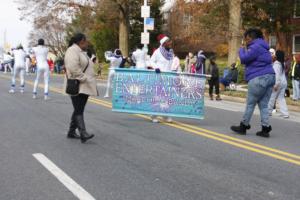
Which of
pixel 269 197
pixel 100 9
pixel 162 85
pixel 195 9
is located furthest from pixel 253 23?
pixel 269 197

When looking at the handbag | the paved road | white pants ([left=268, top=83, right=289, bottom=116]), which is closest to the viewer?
A: the paved road

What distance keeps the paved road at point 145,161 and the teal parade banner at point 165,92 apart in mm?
303

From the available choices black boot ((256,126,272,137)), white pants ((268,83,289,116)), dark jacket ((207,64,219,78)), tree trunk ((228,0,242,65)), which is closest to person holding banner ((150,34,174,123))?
black boot ((256,126,272,137))

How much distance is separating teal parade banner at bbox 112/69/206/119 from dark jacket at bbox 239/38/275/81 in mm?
1762

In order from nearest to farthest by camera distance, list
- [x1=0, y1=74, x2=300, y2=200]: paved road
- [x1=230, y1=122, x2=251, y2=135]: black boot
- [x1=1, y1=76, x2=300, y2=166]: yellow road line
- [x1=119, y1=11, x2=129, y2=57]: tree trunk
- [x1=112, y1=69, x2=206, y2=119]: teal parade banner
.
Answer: [x1=0, y1=74, x2=300, y2=200]: paved road → [x1=1, y1=76, x2=300, y2=166]: yellow road line → [x1=230, y1=122, x2=251, y2=135]: black boot → [x1=112, y1=69, x2=206, y2=119]: teal parade banner → [x1=119, y1=11, x2=129, y2=57]: tree trunk

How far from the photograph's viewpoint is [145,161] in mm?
7328

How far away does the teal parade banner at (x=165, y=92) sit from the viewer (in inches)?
440

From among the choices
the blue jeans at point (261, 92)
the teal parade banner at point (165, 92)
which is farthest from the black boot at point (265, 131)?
the teal parade banner at point (165, 92)

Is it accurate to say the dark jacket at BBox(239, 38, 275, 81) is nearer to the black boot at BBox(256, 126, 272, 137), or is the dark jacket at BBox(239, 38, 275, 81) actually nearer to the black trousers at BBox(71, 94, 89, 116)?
the black boot at BBox(256, 126, 272, 137)

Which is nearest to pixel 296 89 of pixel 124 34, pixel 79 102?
pixel 79 102

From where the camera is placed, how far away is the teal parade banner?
440 inches

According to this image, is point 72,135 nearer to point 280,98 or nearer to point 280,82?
point 280,82

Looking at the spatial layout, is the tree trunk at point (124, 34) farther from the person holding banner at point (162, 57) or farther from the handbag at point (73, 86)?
the handbag at point (73, 86)

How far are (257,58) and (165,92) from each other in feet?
7.94
